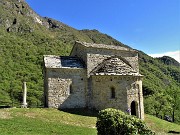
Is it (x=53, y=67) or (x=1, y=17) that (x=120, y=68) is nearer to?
(x=53, y=67)

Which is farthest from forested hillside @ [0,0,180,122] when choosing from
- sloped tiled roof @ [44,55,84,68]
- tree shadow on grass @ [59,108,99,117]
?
sloped tiled roof @ [44,55,84,68]

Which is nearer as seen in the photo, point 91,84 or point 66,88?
point 66,88

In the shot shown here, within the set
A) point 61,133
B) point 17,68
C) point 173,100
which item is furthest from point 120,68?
point 17,68

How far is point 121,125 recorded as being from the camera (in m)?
16.6

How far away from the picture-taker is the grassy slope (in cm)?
2091

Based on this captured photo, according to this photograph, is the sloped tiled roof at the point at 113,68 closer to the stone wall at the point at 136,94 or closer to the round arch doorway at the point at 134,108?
the stone wall at the point at 136,94

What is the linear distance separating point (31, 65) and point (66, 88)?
211 feet

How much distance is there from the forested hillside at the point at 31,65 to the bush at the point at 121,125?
103ft

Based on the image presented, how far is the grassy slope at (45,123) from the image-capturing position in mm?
20906

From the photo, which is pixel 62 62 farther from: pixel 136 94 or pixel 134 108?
pixel 134 108

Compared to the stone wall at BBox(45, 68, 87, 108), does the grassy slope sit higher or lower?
lower

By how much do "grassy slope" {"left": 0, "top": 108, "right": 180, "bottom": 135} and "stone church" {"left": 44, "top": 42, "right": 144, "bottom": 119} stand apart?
213cm

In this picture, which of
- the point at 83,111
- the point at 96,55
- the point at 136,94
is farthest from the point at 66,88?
the point at 136,94

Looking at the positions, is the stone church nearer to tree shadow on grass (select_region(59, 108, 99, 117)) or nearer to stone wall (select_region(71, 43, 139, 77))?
stone wall (select_region(71, 43, 139, 77))
